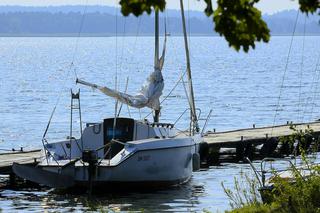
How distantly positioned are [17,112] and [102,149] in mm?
42211

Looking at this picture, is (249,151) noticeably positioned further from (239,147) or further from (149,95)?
(149,95)

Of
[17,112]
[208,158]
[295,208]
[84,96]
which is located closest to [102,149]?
[208,158]

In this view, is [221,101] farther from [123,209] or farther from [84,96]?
[123,209]

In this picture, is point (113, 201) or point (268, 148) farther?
point (268, 148)

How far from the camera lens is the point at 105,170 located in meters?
28.6

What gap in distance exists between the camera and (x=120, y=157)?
28609 millimetres

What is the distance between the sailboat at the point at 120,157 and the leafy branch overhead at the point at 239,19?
18.0 meters

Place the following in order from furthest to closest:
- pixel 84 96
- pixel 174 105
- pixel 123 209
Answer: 1. pixel 84 96
2. pixel 174 105
3. pixel 123 209

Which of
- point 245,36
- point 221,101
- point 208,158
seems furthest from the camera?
point 221,101

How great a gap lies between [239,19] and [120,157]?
18.8m

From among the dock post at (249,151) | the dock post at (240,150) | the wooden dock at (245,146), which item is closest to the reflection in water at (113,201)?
the wooden dock at (245,146)

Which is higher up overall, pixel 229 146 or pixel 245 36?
pixel 245 36

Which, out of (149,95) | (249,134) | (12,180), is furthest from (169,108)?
(12,180)

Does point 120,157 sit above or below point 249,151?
above
